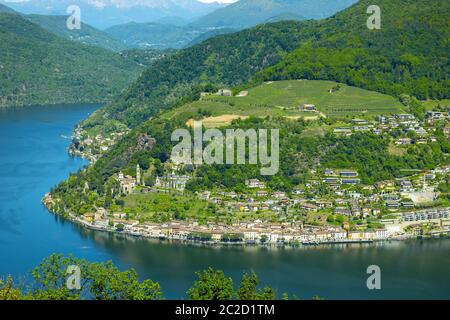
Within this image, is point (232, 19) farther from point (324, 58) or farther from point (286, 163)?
point (286, 163)

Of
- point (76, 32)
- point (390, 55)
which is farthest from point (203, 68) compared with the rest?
point (76, 32)

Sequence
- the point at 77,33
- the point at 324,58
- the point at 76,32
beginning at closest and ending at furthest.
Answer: the point at 324,58 < the point at 77,33 < the point at 76,32

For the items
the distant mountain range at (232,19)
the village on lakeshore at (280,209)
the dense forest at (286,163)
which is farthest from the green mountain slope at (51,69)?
the distant mountain range at (232,19)

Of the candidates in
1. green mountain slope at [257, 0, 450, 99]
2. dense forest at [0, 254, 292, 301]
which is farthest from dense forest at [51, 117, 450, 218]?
dense forest at [0, 254, 292, 301]

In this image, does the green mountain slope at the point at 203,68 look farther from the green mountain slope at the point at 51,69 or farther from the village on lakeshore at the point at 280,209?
the village on lakeshore at the point at 280,209

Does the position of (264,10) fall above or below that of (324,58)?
above

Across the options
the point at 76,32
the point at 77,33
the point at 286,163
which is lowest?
the point at 286,163
